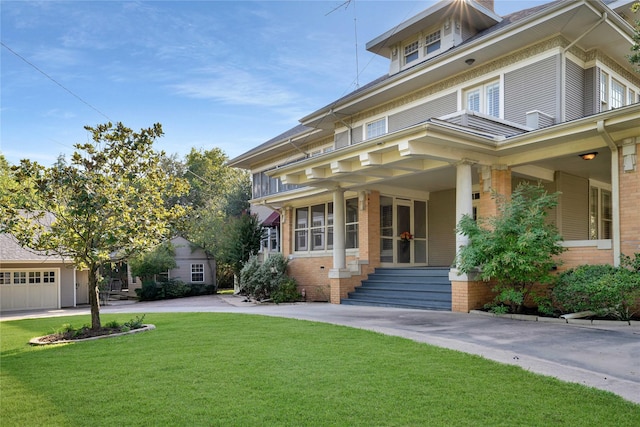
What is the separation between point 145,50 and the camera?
13602mm

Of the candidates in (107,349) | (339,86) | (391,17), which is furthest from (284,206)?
(107,349)

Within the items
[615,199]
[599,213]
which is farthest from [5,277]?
[599,213]

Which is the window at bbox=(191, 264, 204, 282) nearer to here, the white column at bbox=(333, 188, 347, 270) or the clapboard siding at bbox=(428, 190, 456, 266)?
the white column at bbox=(333, 188, 347, 270)

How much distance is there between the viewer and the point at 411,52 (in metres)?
16.8

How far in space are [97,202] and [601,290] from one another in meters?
9.52

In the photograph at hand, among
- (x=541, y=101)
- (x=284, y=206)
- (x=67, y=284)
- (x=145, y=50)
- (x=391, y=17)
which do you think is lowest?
(x=67, y=284)

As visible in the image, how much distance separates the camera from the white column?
607 inches

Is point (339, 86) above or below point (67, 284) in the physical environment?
Answer: above

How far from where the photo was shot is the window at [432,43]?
16078 mm

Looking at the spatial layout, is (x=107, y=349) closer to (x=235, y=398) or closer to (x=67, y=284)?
(x=235, y=398)

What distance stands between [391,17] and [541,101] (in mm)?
6527

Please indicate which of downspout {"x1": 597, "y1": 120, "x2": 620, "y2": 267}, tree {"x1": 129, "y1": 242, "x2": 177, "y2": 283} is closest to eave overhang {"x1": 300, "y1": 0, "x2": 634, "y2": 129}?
downspout {"x1": 597, "y1": 120, "x2": 620, "y2": 267}

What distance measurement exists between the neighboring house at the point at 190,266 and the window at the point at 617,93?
2198cm

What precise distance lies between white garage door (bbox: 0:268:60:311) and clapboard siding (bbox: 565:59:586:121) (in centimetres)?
2107
